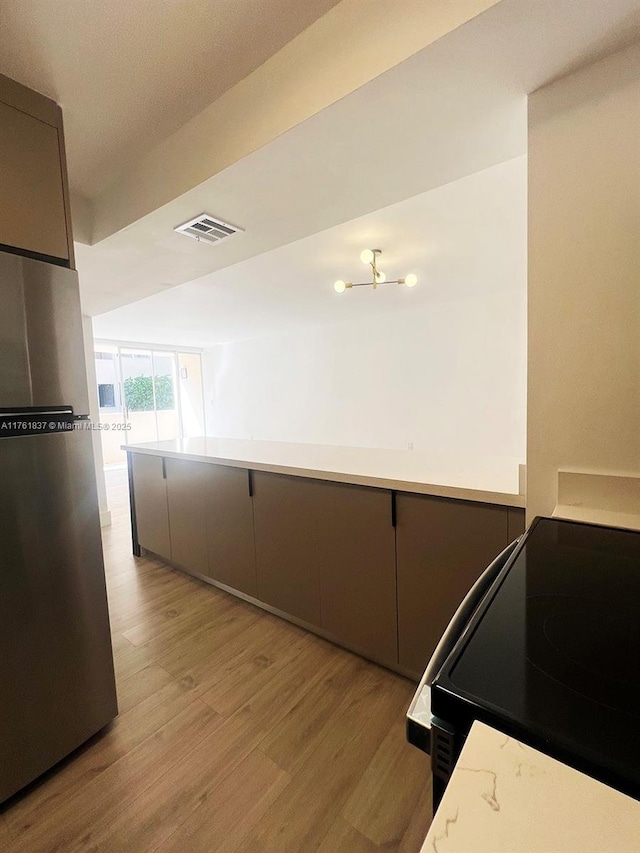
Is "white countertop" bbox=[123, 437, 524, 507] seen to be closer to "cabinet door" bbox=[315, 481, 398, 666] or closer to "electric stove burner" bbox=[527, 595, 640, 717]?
"cabinet door" bbox=[315, 481, 398, 666]

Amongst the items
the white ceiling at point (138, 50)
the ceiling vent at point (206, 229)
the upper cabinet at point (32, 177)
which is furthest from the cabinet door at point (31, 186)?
the ceiling vent at point (206, 229)

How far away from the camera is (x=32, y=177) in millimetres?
1300

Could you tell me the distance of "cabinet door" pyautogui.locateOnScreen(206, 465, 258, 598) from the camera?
225 centimetres

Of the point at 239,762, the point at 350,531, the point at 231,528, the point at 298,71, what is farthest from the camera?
the point at 231,528

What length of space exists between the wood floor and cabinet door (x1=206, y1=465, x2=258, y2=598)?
1.09ft

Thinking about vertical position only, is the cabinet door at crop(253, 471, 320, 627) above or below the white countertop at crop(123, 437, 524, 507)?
below

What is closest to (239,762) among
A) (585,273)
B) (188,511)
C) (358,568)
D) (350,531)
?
(358,568)

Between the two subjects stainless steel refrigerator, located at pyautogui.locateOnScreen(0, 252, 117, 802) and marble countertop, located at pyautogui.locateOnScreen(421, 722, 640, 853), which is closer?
marble countertop, located at pyautogui.locateOnScreen(421, 722, 640, 853)

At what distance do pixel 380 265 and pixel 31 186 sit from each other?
2.94 m

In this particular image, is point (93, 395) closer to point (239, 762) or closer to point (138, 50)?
point (138, 50)

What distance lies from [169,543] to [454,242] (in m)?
3.23

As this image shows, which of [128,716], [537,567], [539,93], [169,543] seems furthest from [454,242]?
[128,716]

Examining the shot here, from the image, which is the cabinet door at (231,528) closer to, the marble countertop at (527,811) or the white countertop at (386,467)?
the white countertop at (386,467)

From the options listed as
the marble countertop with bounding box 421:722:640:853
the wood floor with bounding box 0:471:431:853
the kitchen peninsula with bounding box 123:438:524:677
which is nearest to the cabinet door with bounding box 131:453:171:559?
the kitchen peninsula with bounding box 123:438:524:677
